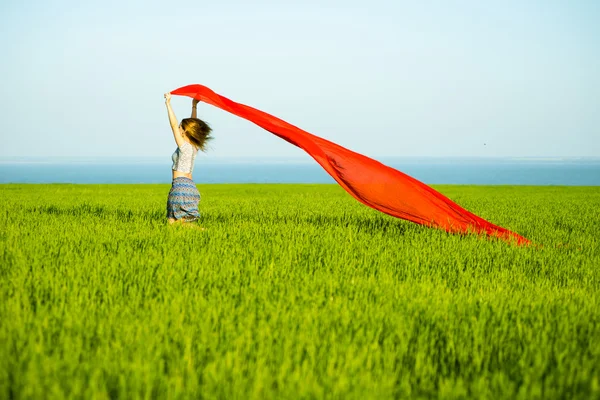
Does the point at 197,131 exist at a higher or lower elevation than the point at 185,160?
higher

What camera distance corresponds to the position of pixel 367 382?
2.64 m

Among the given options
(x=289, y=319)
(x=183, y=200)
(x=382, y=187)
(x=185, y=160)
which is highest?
(x=185, y=160)

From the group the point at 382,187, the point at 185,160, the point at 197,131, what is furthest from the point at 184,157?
the point at 382,187

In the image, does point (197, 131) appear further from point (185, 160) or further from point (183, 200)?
point (183, 200)

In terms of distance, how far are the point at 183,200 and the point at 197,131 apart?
3.05 feet

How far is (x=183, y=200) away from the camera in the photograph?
758cm

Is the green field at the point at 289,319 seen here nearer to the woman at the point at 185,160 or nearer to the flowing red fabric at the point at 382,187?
the woman at the point at 185,160

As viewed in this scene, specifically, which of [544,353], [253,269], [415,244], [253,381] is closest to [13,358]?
[253,381]

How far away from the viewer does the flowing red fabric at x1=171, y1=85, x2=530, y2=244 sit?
25.1 ft

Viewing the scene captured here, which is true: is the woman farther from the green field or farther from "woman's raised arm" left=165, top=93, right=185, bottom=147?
the green field

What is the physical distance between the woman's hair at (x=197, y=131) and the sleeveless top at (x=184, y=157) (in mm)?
97

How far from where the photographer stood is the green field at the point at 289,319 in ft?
8.63

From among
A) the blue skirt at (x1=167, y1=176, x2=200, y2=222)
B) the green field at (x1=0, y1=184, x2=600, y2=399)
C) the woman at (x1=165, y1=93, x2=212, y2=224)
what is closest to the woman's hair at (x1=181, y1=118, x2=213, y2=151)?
the woman at (x1=165, y1=93, x2=212, y2=224)

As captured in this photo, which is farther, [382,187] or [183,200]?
[382,187]
